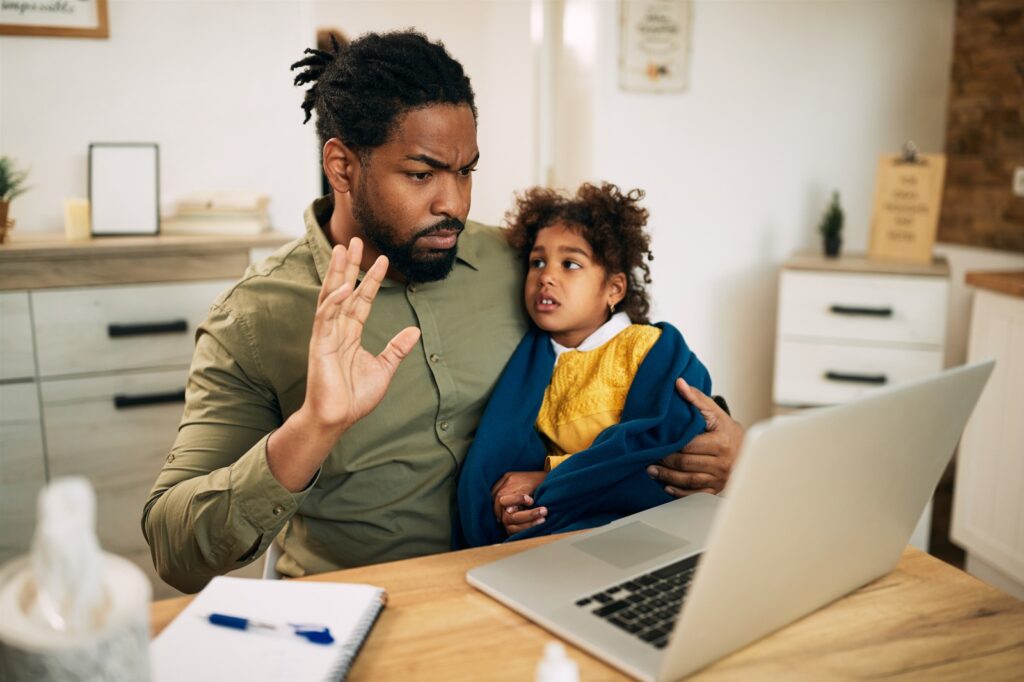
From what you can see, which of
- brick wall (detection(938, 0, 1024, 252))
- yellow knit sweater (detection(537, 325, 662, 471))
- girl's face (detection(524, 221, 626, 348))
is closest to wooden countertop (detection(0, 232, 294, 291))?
girl's face (detection(524, 221, 626, 348))

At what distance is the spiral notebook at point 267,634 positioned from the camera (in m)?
0.76

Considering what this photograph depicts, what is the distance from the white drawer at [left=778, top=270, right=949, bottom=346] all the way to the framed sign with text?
91 cm

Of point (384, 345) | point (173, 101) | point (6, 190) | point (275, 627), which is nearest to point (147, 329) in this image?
point (6, 190)

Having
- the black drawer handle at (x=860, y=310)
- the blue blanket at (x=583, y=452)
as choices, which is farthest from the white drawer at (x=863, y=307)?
the blue blanket at (x=583, y=452)

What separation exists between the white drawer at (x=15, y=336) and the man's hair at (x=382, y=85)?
1202mm

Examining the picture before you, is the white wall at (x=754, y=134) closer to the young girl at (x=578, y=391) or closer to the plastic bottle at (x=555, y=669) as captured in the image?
the young girl at (x=578, y=391)

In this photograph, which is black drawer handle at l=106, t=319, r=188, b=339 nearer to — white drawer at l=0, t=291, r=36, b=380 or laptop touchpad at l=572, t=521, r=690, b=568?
white drawer at l=0, t=291, r=36, b=380

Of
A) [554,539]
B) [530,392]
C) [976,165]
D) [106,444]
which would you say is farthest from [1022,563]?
[106,444]

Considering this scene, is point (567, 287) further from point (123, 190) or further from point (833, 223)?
point (833, 223)

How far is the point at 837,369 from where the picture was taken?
→ 2910mm

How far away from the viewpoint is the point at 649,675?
0.76 metres

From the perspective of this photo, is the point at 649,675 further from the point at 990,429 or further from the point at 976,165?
the point at 976,165

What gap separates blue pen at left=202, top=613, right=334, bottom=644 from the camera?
0.81 meters

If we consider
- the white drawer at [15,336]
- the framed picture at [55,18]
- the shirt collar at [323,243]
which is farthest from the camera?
the framed picture at [55,18]
